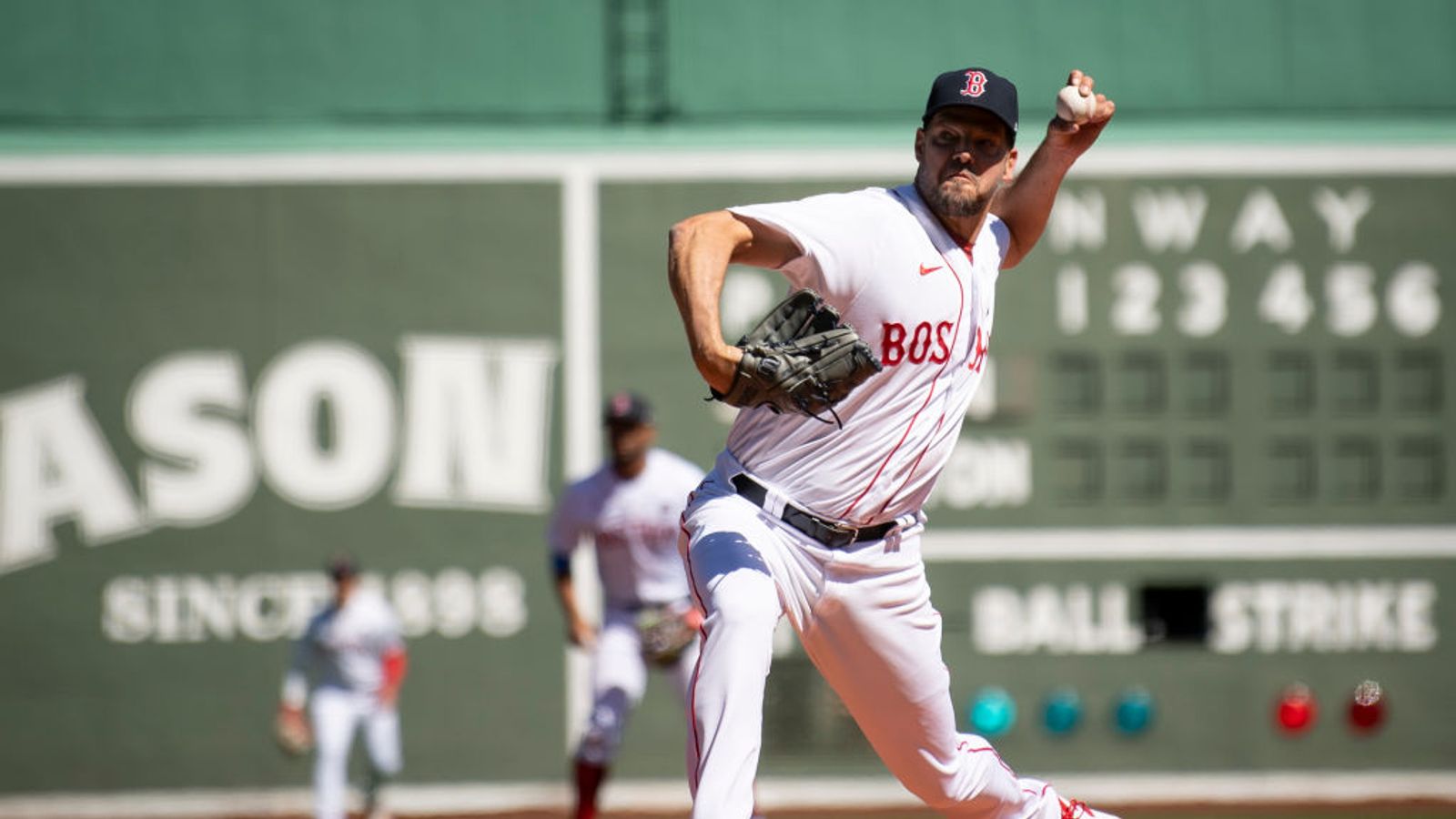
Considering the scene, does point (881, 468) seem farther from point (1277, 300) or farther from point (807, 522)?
point (1277, 300)

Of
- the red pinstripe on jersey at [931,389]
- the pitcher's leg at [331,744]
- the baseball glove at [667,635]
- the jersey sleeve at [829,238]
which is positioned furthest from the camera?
the pitcher's leg at [331,744]

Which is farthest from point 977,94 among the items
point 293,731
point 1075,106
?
point 293,731

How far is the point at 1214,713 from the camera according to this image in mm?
10914

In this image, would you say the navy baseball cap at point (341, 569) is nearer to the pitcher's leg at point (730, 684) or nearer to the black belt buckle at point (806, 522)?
the black belt buckle at point (806, 522)

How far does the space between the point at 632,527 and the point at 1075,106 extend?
4.08 metres

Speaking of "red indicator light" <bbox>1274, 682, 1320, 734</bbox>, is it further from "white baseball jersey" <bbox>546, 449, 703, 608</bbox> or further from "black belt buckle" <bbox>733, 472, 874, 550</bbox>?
"black belt buckle" <bbox>733, 472, 874, 550</bbox>

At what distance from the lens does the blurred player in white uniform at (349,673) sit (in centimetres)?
1038

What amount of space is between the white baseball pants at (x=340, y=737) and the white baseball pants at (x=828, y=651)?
19.9 ft

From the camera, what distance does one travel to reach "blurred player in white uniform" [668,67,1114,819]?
4352 millimetres

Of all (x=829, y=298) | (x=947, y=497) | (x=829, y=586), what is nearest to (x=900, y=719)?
(x=829, y=586)

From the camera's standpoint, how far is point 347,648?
10.4 metres

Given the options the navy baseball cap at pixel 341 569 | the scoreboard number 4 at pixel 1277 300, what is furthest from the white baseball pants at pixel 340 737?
the scoreboard number 4 at pixel 1277 300

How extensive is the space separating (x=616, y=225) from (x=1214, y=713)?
15.1 ft

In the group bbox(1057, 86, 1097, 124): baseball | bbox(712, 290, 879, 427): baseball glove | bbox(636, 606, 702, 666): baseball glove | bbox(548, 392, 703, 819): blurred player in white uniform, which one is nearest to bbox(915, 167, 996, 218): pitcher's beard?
bbox(1057, 86, 1097, 124): baseball
